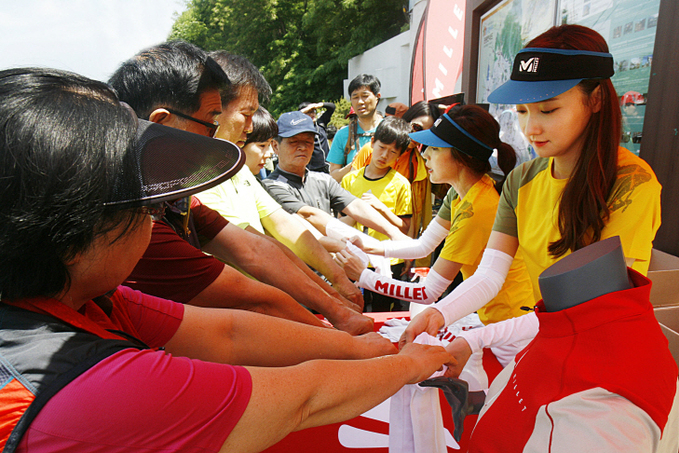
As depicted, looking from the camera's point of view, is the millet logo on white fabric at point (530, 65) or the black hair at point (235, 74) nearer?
the millet logo on white fabric at point (530, 65)

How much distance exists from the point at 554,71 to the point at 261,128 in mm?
2219

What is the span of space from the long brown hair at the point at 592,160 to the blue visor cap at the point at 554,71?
0.04 metres

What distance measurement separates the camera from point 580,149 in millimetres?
1448

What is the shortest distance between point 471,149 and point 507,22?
2.36m

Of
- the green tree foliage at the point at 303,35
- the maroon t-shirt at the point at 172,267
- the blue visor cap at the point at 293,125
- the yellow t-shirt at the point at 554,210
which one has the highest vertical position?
the green tree foliage at the point at 303,35

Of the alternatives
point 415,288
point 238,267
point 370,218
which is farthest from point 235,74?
point 370,218

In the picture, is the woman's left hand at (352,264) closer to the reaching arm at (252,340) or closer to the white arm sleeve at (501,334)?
the white arm sleeve at (501,334)

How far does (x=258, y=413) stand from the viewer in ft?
2.37

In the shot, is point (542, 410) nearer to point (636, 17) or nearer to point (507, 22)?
point (636, 17)

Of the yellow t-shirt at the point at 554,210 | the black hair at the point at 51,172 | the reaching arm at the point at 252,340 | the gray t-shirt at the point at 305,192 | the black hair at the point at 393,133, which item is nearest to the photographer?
the black hair at the point at 51,172

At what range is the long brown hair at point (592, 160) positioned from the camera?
1352 millimetres

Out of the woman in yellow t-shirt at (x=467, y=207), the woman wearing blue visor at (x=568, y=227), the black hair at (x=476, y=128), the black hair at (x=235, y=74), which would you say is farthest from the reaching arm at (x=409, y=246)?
the black hair at (x=235, y=74)

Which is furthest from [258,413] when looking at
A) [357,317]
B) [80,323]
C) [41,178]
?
[357,317]

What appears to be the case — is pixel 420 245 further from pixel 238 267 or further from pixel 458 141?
pixel 238 267
